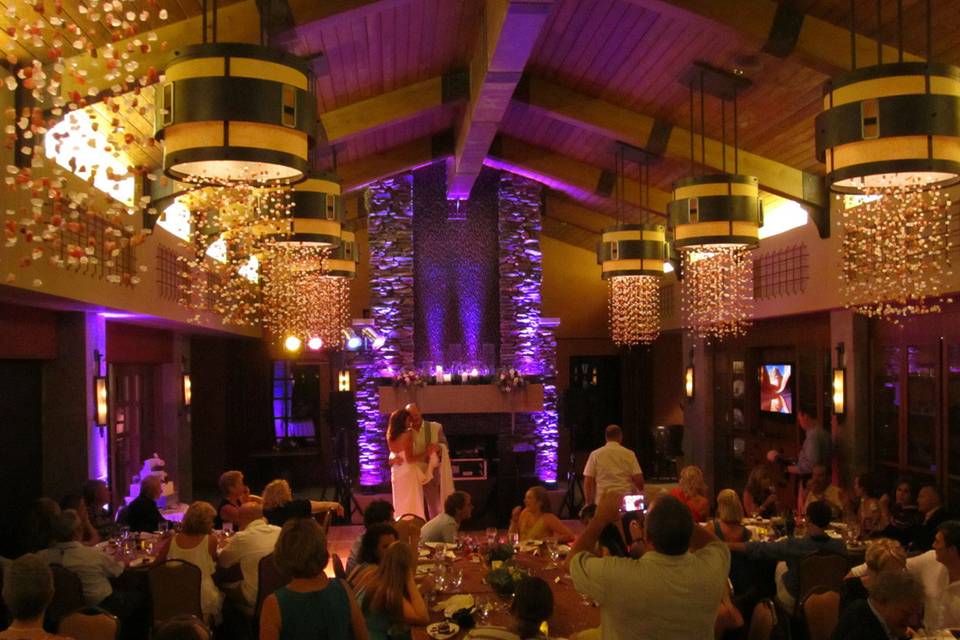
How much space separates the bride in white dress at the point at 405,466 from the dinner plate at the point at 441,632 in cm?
490

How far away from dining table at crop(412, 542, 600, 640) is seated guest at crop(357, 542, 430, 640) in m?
0.13

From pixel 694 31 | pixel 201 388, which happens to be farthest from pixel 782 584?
pixel 201 388

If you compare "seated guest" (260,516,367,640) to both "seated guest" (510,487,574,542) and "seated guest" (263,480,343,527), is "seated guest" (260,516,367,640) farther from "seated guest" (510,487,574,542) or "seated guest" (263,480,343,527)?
"seated guest" (510,487,574,542)

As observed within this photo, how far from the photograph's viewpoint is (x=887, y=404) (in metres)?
9.79

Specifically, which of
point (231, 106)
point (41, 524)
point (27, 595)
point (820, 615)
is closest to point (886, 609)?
point (820, 615)

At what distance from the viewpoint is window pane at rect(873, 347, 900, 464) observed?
9.59 m

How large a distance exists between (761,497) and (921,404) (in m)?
1.89

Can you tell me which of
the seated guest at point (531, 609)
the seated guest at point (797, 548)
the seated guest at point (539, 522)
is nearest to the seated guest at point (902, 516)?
the seated guest at point (797, 548)

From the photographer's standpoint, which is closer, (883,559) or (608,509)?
(608,509)

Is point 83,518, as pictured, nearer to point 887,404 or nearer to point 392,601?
point 392,601

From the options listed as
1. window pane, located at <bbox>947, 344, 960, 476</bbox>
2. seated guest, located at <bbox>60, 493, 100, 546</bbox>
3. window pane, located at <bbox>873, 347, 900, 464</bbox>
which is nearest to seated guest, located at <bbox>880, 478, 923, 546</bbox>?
window pane, located at <bbox>947, 344, 960, 476</bbox>

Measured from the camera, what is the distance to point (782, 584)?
5641 millimetres

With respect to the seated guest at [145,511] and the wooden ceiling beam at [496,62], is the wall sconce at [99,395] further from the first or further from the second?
the wooden ceiling beam at [496,62]

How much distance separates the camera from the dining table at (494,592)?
4441 millimetres
